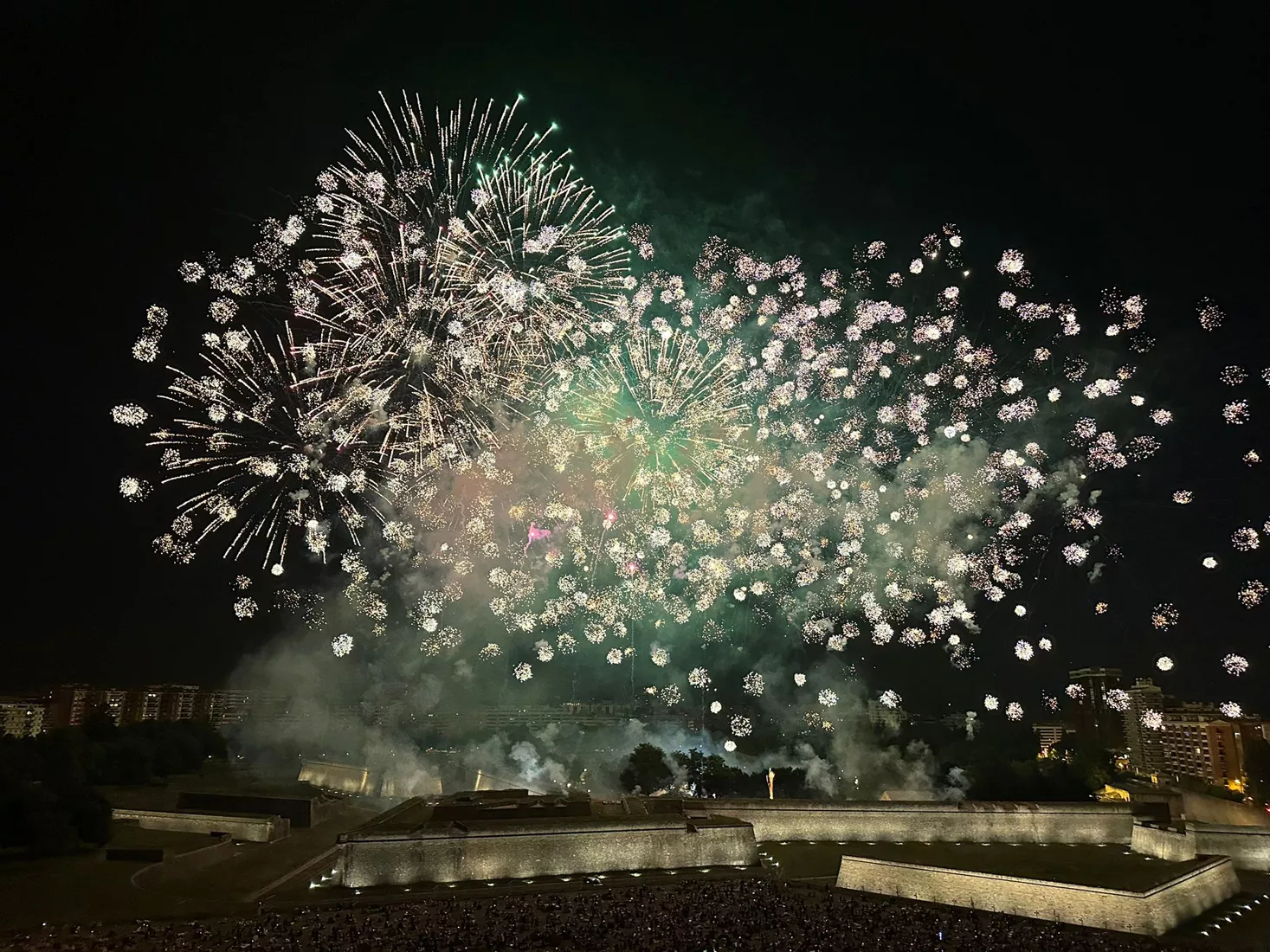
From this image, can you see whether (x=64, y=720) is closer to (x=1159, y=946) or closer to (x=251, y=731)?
(x=251, y=731)

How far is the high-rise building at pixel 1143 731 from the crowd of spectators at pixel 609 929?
56.5m

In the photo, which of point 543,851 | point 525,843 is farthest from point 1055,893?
point 525,843

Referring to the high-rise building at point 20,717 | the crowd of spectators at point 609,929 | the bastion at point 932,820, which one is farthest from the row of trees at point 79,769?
the high-rise building at point 20,717

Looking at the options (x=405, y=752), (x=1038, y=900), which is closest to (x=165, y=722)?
(x=405, y=752)

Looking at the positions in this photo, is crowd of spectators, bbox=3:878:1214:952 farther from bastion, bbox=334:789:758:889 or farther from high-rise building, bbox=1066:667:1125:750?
high-rise building, bbox=1066:667:1125:750

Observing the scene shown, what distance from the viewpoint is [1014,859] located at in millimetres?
24266

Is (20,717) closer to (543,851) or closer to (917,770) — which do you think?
(543,851)

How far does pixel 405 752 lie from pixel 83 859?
26.4m

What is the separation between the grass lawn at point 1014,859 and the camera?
21.5m

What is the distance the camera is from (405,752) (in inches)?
1955

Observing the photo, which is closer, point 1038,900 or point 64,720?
point 1038,900

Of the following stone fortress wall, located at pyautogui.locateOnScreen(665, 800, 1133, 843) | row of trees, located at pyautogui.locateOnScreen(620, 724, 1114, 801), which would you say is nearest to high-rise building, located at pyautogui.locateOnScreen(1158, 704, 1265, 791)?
row of trees, located at pyautogui.locateOnScreen(620, 724, 1114, 801)

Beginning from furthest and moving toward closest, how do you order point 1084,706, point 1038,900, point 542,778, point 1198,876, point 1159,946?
point 1084,706 → point 542,778 → point 1198,876 → point 1038,900 → point 1159,946

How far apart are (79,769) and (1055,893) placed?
35177 millimetres
